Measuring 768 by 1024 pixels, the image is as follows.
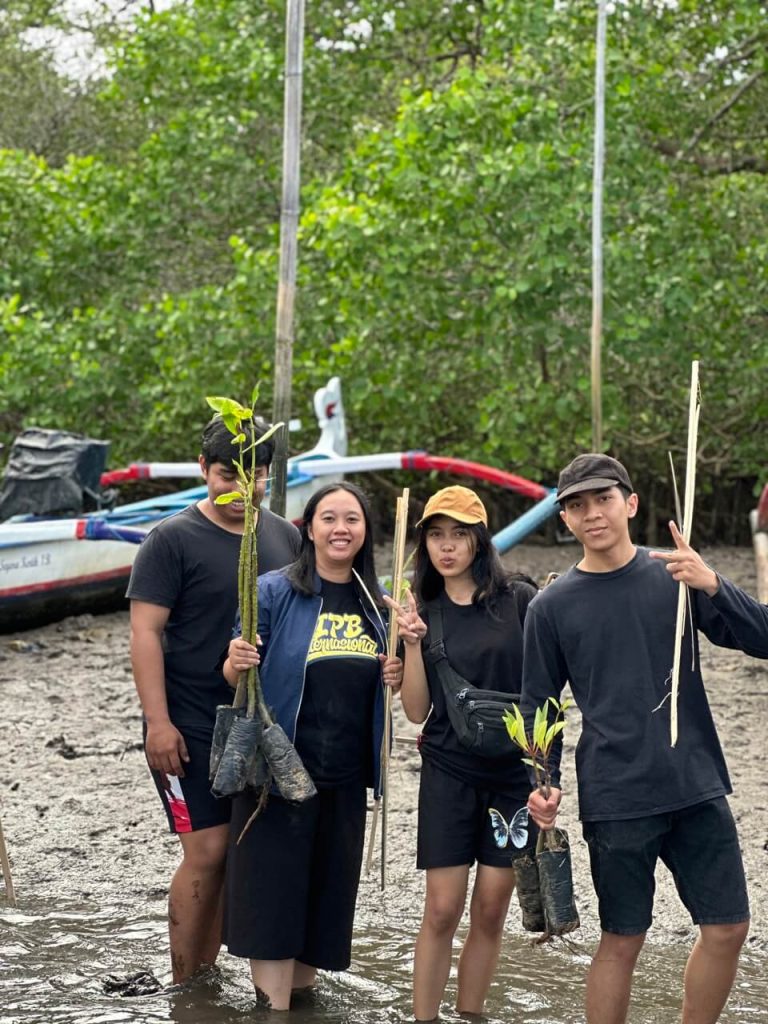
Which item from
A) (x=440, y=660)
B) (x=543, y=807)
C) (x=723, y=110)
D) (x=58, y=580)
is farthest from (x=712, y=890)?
(x=723, y=110)

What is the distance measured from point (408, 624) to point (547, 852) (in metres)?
0.71

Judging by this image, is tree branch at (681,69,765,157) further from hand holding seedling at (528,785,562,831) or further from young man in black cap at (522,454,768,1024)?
hand holding seedling at (528,785,562,831)

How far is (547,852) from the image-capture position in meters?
3.81

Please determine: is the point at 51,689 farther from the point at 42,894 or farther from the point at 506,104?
the point at 506,104

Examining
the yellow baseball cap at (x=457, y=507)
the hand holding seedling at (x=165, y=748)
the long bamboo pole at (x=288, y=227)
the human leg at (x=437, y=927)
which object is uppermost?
the long bamboo pole at (x=288, y=227)

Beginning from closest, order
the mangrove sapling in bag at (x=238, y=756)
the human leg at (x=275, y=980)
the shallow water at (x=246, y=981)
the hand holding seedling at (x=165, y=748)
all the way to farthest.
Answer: the mangrove sapling in bag at (x=238, y=756) < the human leg at (x=275, y=980) < the hand holding seedling at (x=165, y=748) < the shallow water at (x=246, y=981)

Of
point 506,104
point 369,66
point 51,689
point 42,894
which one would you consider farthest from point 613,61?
point 42,894

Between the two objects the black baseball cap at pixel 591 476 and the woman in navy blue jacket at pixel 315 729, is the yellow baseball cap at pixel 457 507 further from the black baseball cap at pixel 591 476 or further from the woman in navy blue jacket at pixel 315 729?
the black baseball cap at pixel 591 476

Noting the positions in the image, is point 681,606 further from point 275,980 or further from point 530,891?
point 275,980

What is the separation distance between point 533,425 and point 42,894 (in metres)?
8.97

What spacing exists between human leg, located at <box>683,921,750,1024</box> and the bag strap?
2.98 feet

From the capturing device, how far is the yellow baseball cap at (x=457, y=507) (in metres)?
4.21

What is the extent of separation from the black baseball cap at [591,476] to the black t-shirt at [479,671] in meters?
0.51

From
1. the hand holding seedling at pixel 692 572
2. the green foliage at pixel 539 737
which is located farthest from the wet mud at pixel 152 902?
the hand holding seedling at pixel 692 572
